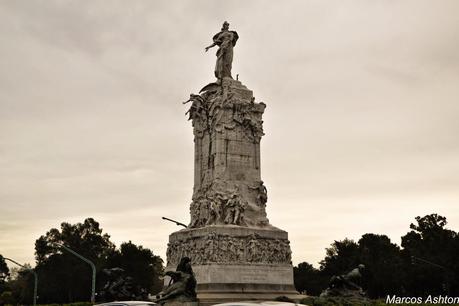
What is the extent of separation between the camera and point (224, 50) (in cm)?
3788

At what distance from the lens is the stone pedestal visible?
32.2 metres

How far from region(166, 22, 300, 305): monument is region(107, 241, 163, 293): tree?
4685cm

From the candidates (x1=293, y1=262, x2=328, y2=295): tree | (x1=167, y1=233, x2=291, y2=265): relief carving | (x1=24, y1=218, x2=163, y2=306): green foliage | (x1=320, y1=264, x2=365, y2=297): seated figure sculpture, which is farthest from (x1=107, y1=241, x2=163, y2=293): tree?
(x1=320, y1=264, x2=365, y2=297): seated figure sculpture

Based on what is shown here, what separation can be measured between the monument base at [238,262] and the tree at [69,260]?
4960cm

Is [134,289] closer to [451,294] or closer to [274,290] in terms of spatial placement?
[274,290]

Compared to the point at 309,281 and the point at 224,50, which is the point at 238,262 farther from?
the point at 309,281

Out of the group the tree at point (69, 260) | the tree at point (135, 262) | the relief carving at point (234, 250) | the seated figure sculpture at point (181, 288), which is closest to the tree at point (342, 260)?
the tree at point (135, 262)

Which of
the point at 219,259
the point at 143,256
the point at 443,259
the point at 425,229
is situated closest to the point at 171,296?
the point at 219,259

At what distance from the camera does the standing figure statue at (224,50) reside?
37.6m

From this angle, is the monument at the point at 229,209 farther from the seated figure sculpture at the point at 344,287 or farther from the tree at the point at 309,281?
the tree at the point at 309,281

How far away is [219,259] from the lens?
32.2 metres

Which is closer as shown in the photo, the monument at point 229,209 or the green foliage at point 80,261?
the monument at point 229,209

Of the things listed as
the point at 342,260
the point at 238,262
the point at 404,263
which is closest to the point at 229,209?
the point at 238,262

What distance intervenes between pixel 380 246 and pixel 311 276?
12172 mm
